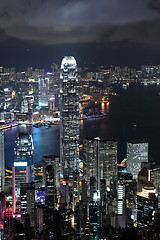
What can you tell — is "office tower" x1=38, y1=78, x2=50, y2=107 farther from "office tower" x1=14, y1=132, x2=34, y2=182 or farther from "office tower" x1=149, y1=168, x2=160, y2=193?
"office tower" x1=149, y1=168, x2=160, y2=193

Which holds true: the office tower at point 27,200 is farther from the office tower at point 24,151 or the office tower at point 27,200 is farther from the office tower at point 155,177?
the office tower at point 155,177

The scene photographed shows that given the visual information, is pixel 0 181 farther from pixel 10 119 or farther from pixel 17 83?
pixel 17 83

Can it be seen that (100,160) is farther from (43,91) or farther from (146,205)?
(43,91)

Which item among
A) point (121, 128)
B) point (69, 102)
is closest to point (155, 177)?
point (69, 102)

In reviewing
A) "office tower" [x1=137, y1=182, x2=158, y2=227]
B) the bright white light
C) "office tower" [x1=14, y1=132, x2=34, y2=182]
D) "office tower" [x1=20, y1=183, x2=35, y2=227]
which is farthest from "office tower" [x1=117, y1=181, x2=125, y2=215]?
the bright white light

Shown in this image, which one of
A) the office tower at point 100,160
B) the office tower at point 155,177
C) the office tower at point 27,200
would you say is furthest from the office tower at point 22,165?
the office tower at point 155,177
